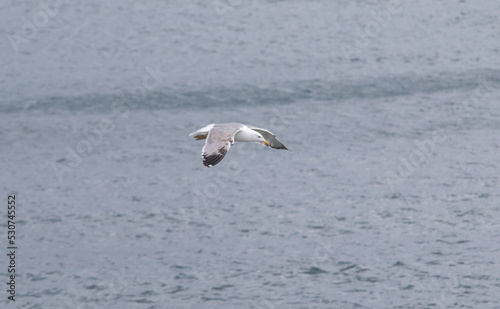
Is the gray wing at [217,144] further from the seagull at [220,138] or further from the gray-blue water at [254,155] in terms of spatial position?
the gray-blue water at [254,155]

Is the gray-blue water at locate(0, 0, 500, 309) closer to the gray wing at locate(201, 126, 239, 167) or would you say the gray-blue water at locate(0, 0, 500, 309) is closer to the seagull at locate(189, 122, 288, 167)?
the seagull at locate(189, 122, 288, 167)

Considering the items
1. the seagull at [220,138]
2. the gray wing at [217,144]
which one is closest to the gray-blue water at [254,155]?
the seagull at [220,138]

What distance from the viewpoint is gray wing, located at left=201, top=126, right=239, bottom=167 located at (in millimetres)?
25234

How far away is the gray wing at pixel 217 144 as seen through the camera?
82.8 ft

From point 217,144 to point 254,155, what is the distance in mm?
55428

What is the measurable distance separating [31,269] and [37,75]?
106 ft

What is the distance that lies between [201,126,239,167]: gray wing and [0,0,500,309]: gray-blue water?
34997 millimetres

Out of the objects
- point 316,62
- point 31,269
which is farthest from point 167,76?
point 31,269

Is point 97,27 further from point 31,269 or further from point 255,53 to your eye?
point 31,269

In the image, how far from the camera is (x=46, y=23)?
105 m

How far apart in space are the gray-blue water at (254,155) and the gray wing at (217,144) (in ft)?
115

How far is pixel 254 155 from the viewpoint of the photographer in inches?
3216

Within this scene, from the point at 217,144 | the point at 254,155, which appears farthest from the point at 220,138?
the point at 254,155

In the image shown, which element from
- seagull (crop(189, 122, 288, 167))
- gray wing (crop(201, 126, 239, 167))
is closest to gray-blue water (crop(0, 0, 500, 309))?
seagull (crop(189, 122, 288, 167))
